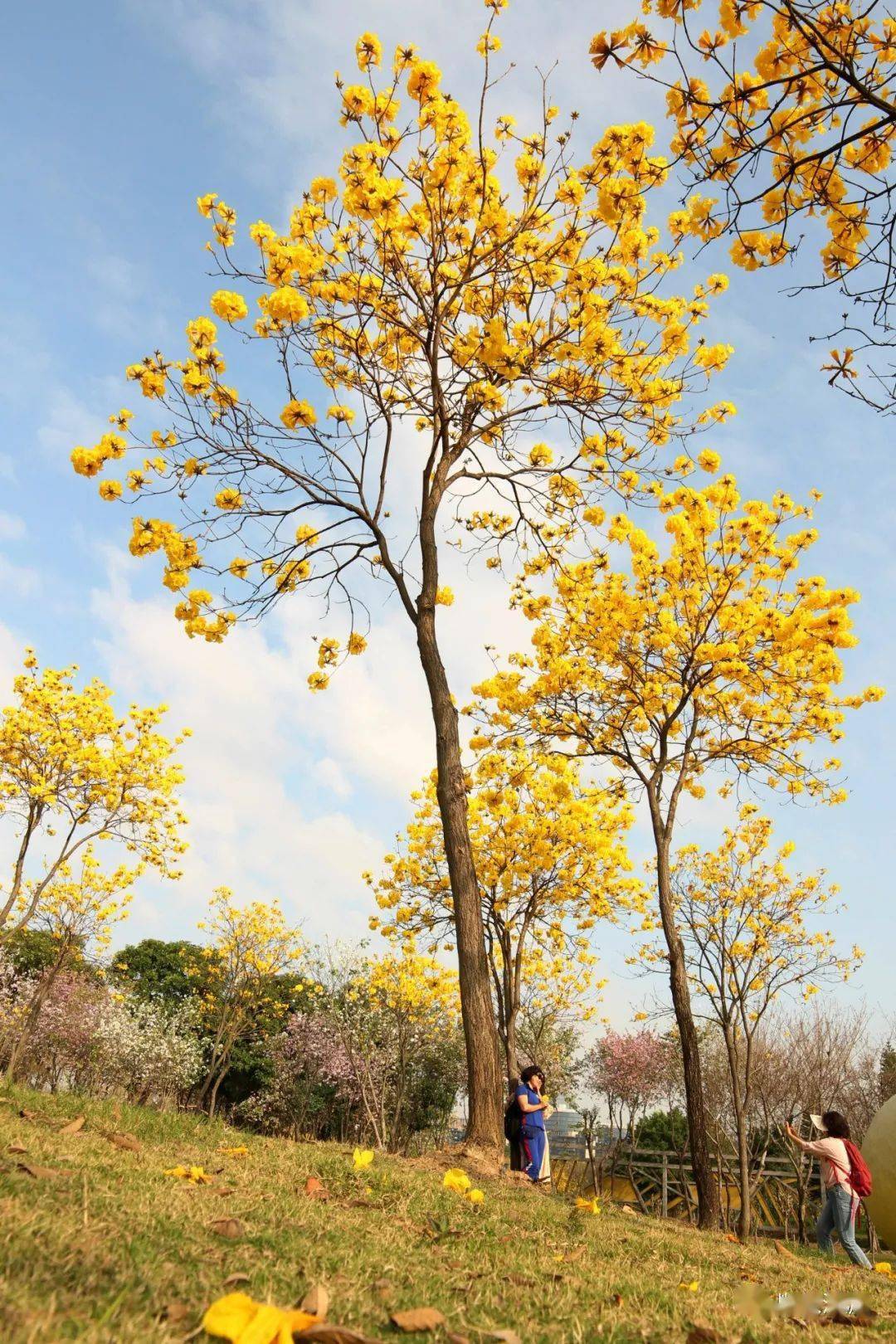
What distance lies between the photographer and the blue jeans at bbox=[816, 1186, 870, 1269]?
7.36 m

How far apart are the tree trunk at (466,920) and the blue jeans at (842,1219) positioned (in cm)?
332

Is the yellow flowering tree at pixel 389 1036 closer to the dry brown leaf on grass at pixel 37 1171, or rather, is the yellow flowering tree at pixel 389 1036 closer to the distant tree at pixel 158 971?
the distant tree at pixel 158 971

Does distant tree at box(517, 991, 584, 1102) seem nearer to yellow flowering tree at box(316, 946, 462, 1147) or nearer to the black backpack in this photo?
yellow flowering tree at box(316, 946, 462, 1147)

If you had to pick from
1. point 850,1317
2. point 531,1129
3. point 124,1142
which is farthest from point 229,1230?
point 531,1129

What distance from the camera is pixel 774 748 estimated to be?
35.2 ft

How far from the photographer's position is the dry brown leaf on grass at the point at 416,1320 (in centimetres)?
161

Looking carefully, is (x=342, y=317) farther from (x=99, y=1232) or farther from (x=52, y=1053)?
(x=52, y=1053)

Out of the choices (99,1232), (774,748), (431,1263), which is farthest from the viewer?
(774,748)

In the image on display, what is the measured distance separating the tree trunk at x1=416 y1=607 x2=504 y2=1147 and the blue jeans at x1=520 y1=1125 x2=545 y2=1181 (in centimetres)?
188

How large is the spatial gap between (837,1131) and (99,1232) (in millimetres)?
7784

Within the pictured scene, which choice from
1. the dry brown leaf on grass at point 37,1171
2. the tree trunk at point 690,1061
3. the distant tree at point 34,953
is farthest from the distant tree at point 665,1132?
the dry brown leaf on grass at point 37,1171

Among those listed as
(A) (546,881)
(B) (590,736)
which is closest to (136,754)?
(A) (546,881)

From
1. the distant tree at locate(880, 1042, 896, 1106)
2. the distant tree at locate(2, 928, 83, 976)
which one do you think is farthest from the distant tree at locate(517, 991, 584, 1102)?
the distant tree at locate(2, 928, 83, 976)

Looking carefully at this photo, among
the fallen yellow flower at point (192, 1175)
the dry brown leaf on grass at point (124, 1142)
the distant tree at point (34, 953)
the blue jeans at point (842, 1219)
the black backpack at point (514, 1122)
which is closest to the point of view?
the fallen yellow flower at point (192, 1175)
